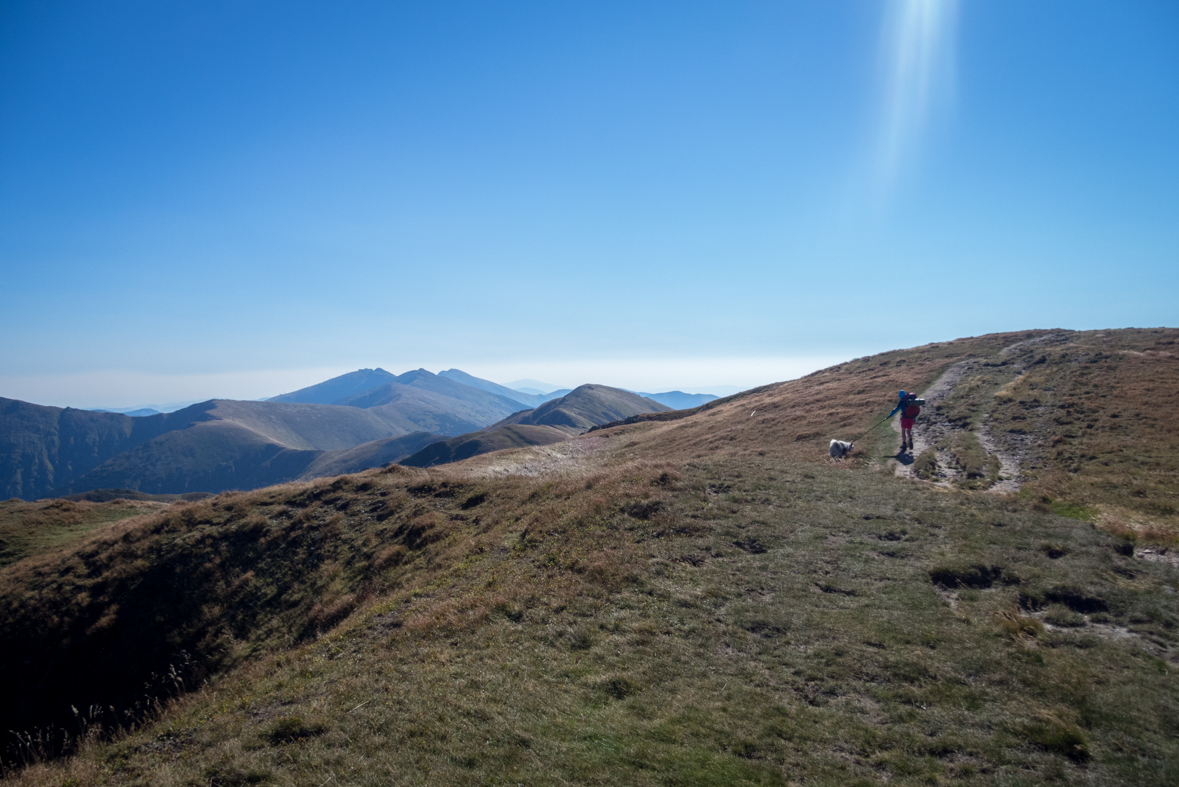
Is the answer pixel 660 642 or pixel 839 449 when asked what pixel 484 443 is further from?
pixel 660 642

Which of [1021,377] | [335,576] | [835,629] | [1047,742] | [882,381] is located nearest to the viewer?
[1047,742]

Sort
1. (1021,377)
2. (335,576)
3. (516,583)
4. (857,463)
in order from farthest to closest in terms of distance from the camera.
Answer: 1. (1021,377)
2. (857,463)
3. (335,576)
4. (516,583)

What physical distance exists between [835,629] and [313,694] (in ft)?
40.6

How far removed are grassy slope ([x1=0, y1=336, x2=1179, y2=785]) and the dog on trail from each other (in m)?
7.99

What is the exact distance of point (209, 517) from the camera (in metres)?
31.0

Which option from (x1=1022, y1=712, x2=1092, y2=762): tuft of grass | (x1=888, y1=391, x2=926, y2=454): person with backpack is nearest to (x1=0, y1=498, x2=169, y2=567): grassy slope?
(x1=1022, y1=712, x2=1092, y2=762): tuft of grass

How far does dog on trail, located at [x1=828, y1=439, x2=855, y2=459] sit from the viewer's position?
33.0m

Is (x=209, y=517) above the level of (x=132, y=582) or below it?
above

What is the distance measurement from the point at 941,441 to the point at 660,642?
31.1m

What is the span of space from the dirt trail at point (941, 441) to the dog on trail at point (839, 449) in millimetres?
3105

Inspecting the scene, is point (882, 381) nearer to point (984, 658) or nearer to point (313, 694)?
point (984, 658)

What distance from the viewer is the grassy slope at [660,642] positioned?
7.97 m

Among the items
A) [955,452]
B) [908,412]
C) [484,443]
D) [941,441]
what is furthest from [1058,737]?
[484,443]

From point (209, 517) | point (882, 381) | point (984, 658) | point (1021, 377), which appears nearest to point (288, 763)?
point (984, 658)
